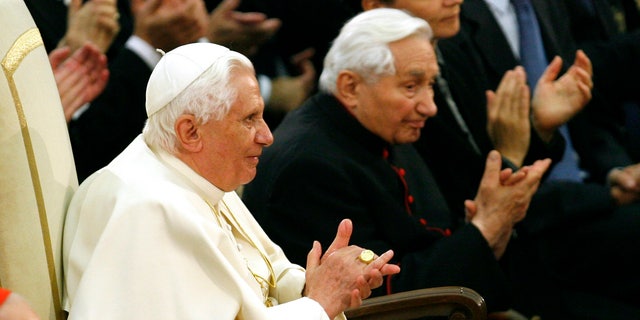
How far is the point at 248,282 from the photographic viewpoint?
2.98 meters

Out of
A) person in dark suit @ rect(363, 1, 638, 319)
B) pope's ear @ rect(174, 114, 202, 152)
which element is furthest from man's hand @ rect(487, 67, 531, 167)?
pope's ear @ rect(174, 114, 202, 152)

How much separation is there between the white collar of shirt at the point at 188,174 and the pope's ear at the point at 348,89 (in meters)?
1.22

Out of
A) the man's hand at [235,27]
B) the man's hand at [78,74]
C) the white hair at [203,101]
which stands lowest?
the man's hand at [235,27]

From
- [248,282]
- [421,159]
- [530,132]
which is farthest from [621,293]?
[248,282]

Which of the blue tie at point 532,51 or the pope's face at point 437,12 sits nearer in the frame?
the pope's face at point 437,12

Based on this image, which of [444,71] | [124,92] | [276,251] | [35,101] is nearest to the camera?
[35,101]

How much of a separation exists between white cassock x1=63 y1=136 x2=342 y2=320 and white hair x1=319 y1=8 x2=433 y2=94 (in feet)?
4.08

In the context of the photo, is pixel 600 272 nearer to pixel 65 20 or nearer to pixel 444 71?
pixel 444 71

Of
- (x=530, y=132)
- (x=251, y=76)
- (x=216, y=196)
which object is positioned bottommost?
(x=530, y=132)

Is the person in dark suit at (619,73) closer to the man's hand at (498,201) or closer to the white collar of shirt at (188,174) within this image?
the man's hand at (498,201)

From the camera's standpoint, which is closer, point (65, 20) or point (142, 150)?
point (142, 150)

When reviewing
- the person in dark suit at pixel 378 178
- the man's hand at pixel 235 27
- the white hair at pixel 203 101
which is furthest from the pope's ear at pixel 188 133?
the man's hand at pixel 235 27

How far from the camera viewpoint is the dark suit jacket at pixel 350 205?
384cm

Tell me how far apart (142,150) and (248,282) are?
42 cm
